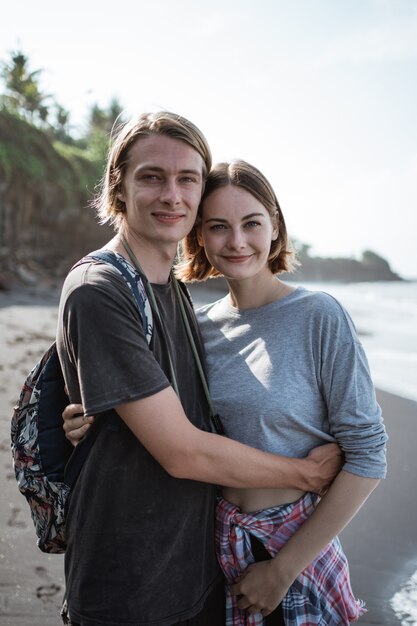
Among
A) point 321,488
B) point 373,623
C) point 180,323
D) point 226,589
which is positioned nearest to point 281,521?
point 321,488

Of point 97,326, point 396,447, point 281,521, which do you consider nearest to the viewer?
point 97,326

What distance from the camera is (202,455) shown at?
5.06 feet

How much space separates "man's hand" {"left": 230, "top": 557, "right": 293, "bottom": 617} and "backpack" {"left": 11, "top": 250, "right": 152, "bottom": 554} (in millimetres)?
637

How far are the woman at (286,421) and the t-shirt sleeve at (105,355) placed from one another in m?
0.52

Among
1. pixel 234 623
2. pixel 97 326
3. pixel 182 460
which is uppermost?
pixel 97 326

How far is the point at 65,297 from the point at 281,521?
1055 millimetres

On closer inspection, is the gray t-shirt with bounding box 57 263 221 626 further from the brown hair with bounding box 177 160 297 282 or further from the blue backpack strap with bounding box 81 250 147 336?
the brown hair with bounding box 177 160 297 282

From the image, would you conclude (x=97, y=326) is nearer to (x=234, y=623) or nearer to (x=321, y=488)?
(x=321, y=488)

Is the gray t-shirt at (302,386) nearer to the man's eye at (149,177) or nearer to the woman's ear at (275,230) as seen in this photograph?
the woman's ear at (275,230)

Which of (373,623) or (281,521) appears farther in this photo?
(373,623)

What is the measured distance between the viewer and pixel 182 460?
59.9 inches

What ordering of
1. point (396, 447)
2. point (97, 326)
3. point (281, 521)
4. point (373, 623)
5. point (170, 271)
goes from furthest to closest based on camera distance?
point (396, 447) < point (373, 623) < point (170, 271) < point (281, 521) < point (97, 326)

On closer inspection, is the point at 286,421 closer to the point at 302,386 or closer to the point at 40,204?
the point at 302,386

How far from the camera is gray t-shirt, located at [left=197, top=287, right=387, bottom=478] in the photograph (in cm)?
172
